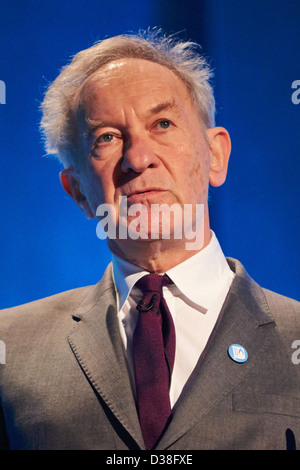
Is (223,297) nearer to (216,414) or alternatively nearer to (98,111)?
(216,414)

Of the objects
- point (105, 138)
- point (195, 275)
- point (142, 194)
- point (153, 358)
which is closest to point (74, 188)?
point (105, 138)

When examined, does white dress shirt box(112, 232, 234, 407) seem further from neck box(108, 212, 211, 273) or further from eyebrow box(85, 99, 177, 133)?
eyebrow box(85, 99, 177, 133)

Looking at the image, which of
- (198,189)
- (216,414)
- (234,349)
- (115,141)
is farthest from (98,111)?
(216,414)

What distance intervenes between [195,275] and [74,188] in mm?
507

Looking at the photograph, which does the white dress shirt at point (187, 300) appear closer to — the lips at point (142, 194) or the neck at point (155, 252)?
the neck at point (155, 252)

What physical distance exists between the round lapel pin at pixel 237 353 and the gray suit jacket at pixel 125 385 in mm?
13

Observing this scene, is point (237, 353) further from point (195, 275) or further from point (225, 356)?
point (195, 275)

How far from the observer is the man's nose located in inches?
54.8

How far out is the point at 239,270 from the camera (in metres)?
1.57

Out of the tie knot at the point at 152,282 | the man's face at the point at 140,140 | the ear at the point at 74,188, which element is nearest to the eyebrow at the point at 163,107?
the man's face at the point at 140,140

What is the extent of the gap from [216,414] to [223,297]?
361mm

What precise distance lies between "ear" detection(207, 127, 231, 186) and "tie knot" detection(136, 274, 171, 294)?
0.37 metres

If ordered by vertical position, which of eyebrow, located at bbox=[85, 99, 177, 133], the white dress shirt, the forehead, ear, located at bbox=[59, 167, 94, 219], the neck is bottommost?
the white dress shirt

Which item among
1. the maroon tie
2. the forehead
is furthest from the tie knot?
the forehead
